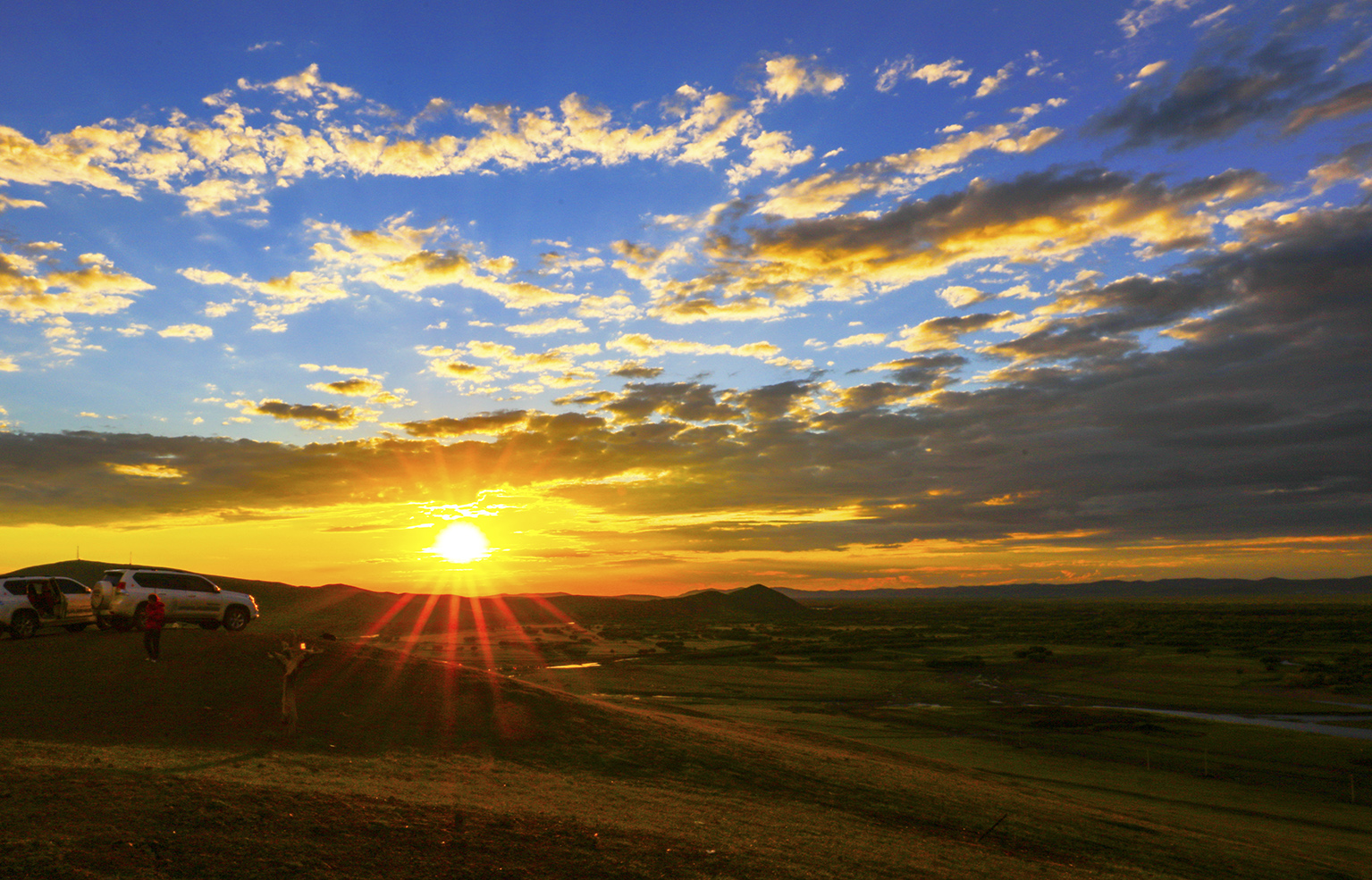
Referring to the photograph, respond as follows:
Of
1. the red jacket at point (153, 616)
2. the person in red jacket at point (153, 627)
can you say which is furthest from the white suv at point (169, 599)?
the red jacket at point (153, 616)

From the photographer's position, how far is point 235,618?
1204 inches

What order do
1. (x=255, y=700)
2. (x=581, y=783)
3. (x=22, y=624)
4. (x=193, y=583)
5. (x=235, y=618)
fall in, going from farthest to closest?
(x=235, y=618) → (x=193, y=583) → (x=22, y=624) → (x=255, y=700) → (x=581, y=783)

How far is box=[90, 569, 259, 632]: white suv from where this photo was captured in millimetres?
27625

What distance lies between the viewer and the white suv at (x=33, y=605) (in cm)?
2680

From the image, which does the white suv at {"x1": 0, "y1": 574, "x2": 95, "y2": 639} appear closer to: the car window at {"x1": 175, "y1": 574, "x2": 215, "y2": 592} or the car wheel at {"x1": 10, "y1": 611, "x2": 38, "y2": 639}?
the car wheel at {"x1": 10, "y1": 611, "x2": 38, "y2": 639}

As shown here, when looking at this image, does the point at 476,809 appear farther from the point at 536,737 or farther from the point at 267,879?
the point at 536,737

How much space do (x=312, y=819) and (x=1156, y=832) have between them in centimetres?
1926

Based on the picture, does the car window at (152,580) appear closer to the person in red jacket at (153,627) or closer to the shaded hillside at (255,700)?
the shaded hillside at (255,700)

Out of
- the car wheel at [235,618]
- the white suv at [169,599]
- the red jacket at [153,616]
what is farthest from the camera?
the car wheel at [235,618]

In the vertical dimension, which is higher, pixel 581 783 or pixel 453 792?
pixel 453 792

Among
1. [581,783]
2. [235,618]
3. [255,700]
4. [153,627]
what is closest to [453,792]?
[581,783]

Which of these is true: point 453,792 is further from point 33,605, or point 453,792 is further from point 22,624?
point 22,624

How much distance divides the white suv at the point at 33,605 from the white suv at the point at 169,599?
0.70 meters

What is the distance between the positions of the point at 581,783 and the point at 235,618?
19848mm
